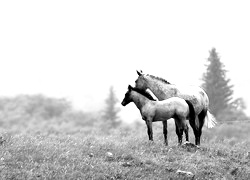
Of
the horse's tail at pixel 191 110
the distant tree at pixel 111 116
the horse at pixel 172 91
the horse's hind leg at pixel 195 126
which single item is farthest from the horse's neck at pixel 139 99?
the distant tree at pixel 111 116

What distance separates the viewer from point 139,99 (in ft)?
47.1

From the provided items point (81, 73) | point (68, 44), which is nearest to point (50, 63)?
point (81, 73)

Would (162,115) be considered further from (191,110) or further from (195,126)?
(195,126)

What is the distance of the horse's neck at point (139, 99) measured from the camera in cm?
1423

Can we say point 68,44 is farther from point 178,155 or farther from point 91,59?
A: point 178,155

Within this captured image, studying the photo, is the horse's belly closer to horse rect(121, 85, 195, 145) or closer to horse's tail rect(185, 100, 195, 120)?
horse rect(121, 85, 195, 145)

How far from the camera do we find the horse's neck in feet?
46.7

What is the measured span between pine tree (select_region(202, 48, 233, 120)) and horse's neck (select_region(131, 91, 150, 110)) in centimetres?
2717

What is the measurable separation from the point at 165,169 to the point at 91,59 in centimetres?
11569

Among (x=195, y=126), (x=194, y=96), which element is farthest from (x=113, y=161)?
(x=194, y=96)

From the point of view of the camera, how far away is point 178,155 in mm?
12250

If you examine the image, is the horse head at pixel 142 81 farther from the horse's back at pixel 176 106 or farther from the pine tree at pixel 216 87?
the pine tree at pixel 216 87

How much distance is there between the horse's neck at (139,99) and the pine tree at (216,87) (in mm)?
27167

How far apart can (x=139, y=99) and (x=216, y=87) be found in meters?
28.3
